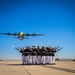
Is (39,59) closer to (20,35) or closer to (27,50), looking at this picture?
(27,50)

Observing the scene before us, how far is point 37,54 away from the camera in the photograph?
29359 millimetres

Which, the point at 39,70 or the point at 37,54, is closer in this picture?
the point at 39,70

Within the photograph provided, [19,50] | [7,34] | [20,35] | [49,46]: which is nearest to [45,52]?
[49,46]

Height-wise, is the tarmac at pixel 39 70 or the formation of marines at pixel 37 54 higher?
the formation of marines at pixel 37 54

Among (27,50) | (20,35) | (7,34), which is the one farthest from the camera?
(7,34)

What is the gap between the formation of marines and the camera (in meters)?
29.0

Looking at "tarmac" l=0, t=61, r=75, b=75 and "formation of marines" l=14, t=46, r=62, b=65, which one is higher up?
"formation of marines" l=14, t=46, r=62, b=65

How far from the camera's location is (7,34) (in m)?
67.5

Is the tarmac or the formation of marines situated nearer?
the tarmac

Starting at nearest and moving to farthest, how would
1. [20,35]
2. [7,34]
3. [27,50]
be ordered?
[27,50] < [20,35] < [7,34]

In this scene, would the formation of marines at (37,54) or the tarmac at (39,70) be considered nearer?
the tarmac at (39,70)

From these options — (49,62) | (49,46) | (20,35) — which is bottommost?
(49,62)

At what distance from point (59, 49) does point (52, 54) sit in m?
1.15

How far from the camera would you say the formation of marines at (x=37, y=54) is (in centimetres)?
2900
